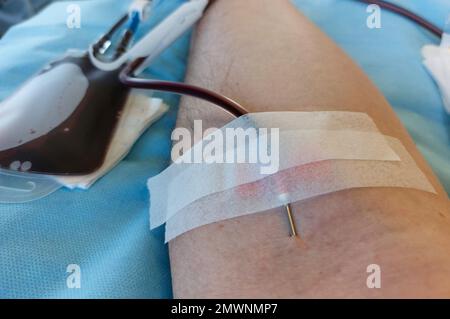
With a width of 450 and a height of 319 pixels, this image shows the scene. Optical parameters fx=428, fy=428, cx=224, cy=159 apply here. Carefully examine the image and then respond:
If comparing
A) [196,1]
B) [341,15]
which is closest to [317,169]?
[196,1]

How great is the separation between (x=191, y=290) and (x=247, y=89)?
358mm

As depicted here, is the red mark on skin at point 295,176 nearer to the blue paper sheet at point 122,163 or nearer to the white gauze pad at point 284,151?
the white gauze pad at point 284,151

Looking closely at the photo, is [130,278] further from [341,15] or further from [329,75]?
[341,15]

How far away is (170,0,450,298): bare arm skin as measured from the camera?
474 millimetres

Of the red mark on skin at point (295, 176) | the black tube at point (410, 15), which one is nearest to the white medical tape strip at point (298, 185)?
the red mark on skin at point (295, 176)

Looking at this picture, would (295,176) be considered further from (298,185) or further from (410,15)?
(410,15)

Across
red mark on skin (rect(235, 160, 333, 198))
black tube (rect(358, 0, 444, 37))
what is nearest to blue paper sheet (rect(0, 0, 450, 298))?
black tube (rect(358, 0, 444, 37))

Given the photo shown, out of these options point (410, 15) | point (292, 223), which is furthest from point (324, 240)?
point (410, 15)

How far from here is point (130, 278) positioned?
57cm

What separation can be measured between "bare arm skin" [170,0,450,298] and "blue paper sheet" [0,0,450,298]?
7 cm

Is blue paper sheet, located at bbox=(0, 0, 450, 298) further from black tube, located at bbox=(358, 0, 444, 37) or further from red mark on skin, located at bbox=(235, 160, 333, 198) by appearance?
red mark on skin, located at bbox=(235, 160, 333, 198)

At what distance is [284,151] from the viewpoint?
22.1 inches

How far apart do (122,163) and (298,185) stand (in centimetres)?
34

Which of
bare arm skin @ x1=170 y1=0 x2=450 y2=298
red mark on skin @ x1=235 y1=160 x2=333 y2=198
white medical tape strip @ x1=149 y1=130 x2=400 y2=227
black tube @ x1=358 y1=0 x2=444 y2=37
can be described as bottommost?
bare arm skin @ x1=170 y1=0 x2=450 y2=298
